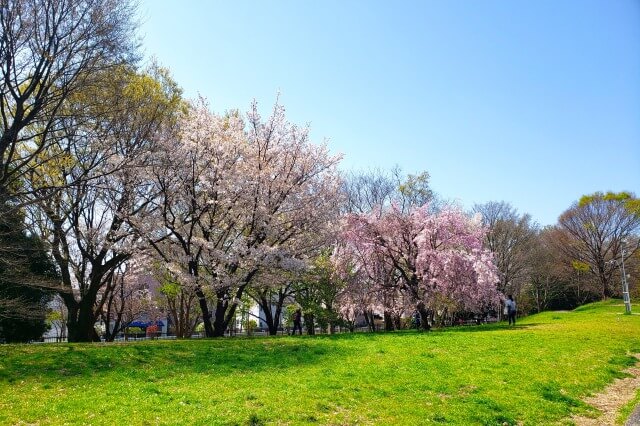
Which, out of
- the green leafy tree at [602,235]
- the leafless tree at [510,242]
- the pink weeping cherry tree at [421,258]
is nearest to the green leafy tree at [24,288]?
the pink weeping cherry tree at [421,258]

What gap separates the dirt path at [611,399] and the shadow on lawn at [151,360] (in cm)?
667

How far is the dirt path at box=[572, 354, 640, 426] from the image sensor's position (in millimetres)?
8656

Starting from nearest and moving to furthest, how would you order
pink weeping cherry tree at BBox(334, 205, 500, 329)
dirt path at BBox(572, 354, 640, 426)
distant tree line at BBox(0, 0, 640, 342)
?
dirt path at BBox(572, 354, 640, 426)
distant tree line at BBox(0, 0, 640, 342)
pink weeping cherry tree at BBox(334, 205, 500, 329)

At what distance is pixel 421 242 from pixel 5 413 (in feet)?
75.7

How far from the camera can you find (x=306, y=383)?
10148 mm

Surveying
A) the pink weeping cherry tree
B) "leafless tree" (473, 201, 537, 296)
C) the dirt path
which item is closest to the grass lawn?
the dirt path

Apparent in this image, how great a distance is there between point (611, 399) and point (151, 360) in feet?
37.7

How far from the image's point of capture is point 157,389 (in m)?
9.42

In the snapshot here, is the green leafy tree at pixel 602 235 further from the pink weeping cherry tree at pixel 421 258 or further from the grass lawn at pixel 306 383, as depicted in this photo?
the grass lawn at pixel 306 383

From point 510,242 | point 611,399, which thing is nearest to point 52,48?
point 611,399

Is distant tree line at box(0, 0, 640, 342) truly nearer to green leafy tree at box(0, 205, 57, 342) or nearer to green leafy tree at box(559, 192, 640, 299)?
green leafy tree at box(0, 205, 57, 342)

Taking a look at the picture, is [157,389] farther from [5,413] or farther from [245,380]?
[5,413]

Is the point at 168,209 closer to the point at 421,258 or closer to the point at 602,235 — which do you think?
the point at 421,258

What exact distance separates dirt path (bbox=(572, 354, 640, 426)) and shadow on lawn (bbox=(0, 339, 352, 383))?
21.9ft
